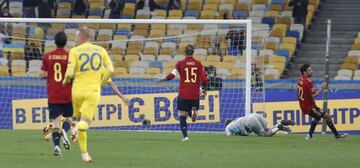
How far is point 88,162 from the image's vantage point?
16.6m

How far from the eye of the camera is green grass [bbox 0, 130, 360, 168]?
16.7m

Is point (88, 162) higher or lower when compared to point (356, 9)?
lower

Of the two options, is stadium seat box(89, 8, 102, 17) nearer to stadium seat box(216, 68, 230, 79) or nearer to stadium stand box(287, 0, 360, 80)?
stadium stand box(287, 0, 360, 80)

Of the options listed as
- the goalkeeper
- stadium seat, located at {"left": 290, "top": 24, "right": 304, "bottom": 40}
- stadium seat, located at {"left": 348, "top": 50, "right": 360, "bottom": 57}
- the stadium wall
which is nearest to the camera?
the goalkeeper

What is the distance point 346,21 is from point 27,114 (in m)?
12.6

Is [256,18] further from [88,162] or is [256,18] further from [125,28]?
[88,162]

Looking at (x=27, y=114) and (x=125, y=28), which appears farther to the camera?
(x=125, y=28)

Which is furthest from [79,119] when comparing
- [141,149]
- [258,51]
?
[258,51]

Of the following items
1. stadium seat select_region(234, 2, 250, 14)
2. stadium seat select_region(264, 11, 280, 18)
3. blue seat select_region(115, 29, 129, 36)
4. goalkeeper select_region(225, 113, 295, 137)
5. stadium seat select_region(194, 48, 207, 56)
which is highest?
stadium seat select_region(234, 2, 250, 14)

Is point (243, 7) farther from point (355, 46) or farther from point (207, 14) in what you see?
point (355, 46)

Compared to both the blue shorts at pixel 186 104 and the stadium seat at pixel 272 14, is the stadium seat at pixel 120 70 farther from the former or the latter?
the blue shorts at pixel 186 104

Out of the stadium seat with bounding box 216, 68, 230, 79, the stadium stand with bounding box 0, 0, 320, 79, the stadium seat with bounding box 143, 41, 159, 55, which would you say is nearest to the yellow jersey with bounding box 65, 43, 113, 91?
the stadium stand with bounding box 0, 0, 320, 79

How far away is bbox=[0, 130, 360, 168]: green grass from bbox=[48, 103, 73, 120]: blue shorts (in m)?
0.67

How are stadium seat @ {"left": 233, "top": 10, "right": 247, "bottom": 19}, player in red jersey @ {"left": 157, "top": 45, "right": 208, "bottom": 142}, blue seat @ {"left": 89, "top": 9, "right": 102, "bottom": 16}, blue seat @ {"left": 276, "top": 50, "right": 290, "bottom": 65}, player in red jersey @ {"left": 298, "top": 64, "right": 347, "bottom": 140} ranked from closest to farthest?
player in red jersey @ {"left": 157, "top": 45, "right": 208, "bottom": 142}
player in red jersey @ {"left": 298, "top": 64, "right": 347, "bottom": 140}
blue seat @ {"left": 276, "top": 50, "right": 290, "bottom": 65}
stadium seat @ {"left": 233, "top": 10, "right": 247, "bottom": 19}
blue seat @ {"left": 89, "top": 9, "right": 102, "bottom": 16}
